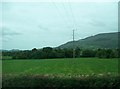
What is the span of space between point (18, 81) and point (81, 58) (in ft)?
101

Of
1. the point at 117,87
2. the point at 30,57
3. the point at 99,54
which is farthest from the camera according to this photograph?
the point at 99,54

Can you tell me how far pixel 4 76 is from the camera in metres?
9.32

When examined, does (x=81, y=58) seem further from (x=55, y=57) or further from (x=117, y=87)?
(x=117, y=87)

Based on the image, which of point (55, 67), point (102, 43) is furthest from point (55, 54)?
point (102, 43)

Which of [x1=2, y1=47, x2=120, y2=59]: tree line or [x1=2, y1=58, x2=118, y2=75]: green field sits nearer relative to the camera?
[x1=2, y1=58, x2=118, y2=75]: green field

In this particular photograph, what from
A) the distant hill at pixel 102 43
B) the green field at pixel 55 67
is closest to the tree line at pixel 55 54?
the green field at pixel 55 67

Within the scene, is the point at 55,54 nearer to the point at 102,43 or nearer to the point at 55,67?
the point at 55,67

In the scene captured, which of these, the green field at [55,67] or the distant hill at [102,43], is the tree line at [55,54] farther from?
the distant hill at [102,43]

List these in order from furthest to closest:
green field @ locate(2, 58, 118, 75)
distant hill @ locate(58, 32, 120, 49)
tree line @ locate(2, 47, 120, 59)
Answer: distant hill @ locate(58, 32, 120, 49) → tree line @ locate(2, 47, 120, 59) → green field @ locate(2, 58, 118, 75)

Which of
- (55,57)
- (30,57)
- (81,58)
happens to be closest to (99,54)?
(81,58)

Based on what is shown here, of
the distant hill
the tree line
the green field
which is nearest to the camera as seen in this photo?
the green field

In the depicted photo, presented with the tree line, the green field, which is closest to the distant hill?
the tree line

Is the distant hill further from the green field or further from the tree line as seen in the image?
the green field

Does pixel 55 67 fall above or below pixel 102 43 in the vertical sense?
below
